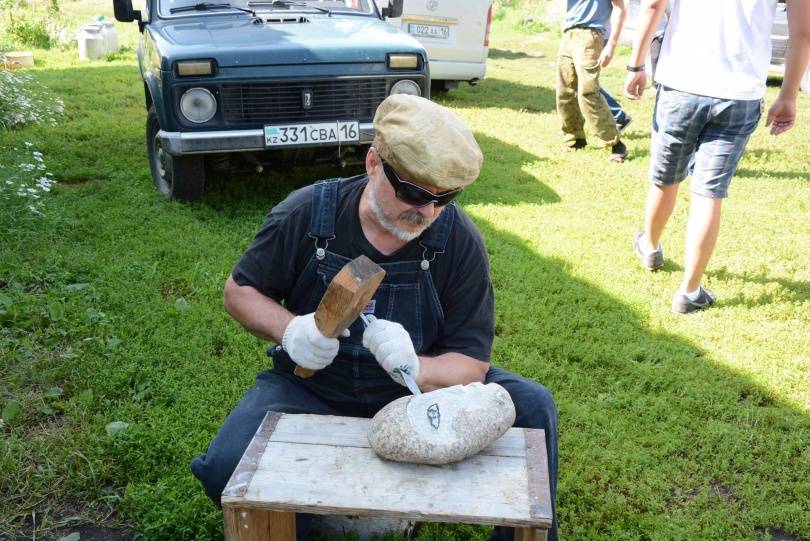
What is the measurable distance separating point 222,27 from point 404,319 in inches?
154

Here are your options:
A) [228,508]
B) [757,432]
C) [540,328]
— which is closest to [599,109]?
[540,328]

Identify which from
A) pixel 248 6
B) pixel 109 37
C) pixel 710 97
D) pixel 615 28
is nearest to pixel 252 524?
pixel 710 97

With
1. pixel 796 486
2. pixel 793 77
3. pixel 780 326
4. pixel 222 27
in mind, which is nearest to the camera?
pixel 796 486

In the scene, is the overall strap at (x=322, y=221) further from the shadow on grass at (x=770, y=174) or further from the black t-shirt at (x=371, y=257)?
the shadow on grass at (x=770, y=174)

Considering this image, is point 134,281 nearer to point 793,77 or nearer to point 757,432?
point 757,432

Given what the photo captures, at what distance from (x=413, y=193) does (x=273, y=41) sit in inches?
137

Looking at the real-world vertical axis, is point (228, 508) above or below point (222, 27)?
below

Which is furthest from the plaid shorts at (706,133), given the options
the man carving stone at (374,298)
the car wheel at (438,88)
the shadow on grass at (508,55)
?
the shadow on grass at (508,55)

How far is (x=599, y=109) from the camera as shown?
280 inches

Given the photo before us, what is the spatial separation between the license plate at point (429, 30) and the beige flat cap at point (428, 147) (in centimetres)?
750

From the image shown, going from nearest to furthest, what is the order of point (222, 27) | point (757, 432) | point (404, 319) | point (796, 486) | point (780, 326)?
point (404, 319) < point (796, 486) < point (757, 432) < point (780, 326) < point (222, 27)

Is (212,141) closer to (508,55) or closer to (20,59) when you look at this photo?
(20,59)

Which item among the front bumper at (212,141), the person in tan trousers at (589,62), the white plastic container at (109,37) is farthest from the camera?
the white plastic container at (109,37)

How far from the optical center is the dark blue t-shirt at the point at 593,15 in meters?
6.89
